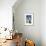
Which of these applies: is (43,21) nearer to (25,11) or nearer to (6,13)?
(25,11)

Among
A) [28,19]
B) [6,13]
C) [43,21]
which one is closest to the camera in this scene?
[6,13]

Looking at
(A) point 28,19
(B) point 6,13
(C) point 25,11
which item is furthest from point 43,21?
(B) point 6,13

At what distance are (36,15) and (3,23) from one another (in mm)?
1683

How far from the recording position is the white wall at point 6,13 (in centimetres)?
439

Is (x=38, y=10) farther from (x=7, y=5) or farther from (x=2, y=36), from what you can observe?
(x=2, y=36)

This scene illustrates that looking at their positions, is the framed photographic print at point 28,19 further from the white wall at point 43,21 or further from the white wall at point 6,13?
the white wall at point 6,13

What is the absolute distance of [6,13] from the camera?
4410 millimetres

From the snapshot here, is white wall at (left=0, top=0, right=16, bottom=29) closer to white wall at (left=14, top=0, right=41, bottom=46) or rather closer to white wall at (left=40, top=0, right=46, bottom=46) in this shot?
white wall at (left=14, top=0, right=41, bottom=46)

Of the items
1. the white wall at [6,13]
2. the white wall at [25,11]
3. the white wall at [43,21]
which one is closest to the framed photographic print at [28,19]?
the white wall at [25,11]

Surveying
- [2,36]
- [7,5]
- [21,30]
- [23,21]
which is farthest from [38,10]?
[2,36]

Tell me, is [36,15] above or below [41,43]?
above

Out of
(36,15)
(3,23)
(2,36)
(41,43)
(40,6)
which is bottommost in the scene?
(41,43)

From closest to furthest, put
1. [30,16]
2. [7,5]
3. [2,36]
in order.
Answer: [2,36] → [7,5] → [30,16]

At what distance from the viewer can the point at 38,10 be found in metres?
5.44
